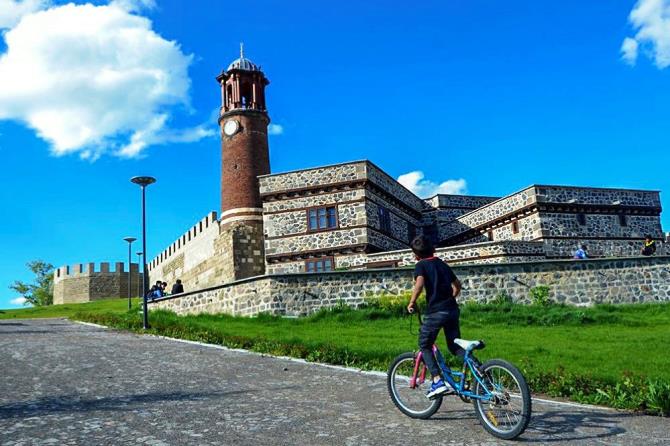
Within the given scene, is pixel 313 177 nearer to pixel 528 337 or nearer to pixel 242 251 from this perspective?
pixel 242 251

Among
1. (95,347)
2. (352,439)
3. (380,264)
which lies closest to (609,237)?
(380,264)

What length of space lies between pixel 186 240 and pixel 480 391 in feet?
136

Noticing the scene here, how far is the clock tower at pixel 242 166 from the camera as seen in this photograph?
1393 inches

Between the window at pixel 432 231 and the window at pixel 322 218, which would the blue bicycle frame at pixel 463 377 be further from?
the window at pixel 432 231

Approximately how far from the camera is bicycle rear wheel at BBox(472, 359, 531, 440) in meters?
5.98

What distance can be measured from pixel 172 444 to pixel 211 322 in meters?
14.8

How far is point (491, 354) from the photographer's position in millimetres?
11812

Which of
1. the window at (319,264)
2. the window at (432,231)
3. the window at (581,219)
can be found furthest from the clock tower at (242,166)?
the window at (581,219)

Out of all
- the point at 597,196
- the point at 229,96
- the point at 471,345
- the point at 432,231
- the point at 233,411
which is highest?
the point at 229,96

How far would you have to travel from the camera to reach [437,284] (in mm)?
7078

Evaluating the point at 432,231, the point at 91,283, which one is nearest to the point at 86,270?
the point at 91,283

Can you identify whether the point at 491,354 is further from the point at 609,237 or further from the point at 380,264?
the point at 609,237

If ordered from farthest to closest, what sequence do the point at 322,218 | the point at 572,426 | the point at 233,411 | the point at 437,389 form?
the point at 322,218 < the point at 233,411 < the point at 437,389 < the point at 572,426

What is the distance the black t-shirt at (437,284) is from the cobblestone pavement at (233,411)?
125 centimetres
